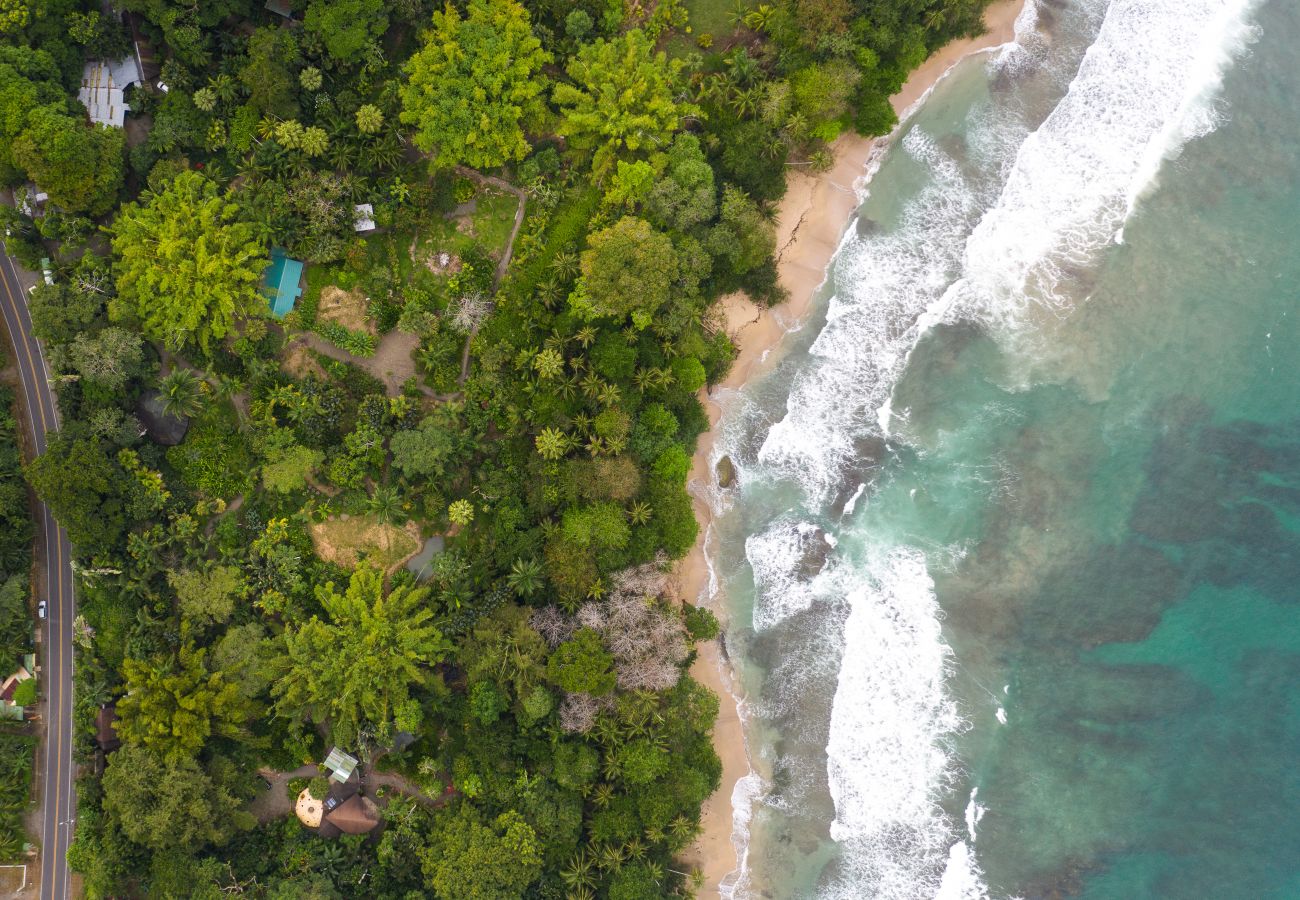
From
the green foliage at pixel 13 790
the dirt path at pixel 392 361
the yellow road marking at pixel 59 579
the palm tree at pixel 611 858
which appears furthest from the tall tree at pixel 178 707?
the palm tree at pixel 611 858

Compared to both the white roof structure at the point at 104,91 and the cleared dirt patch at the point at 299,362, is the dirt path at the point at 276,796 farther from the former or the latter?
the white roof structure at the point at 104,91

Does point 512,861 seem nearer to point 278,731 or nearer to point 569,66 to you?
point 278,731

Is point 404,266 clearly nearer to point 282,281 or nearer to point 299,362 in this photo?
point 282,281

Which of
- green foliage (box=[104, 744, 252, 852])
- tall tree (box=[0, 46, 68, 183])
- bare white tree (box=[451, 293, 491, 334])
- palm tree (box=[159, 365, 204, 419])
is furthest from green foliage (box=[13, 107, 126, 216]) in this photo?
green foliage (box=[104, 744, 252, 852])

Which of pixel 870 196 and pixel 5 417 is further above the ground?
pixel 870 196

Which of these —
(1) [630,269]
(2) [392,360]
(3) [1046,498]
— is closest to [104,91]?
(2) [392,360]

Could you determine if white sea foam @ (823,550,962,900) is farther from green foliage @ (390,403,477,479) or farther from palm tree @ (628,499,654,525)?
green foliage @ (390,403,477,479)

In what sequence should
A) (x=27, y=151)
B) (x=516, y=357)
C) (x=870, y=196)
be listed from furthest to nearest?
(x=870, y=196) < (x=516, y=357) < (x=27, y=151)

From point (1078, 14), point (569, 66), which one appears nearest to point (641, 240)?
point (569, 66)

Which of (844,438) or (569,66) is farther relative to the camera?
(844,438)
